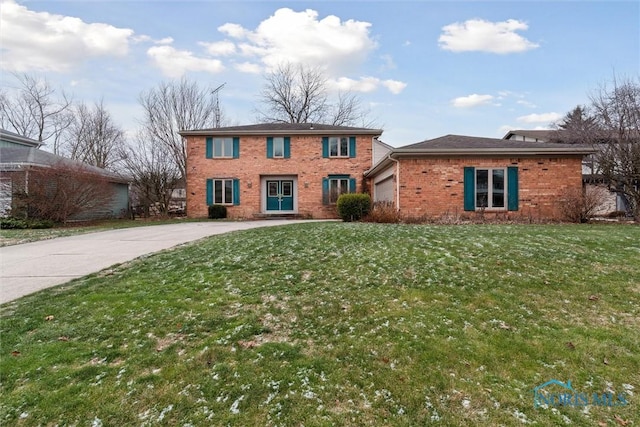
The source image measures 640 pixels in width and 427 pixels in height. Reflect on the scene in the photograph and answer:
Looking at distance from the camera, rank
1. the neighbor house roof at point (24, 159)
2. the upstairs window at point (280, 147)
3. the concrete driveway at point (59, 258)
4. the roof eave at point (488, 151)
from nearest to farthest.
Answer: the concrete driveway at point (59, 258) → the roof eave at point (488, 151) → the neighbor house roof at point (24, 159) → the upstairs window at point (280, 147)

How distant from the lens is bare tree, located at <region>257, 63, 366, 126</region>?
32812 mm

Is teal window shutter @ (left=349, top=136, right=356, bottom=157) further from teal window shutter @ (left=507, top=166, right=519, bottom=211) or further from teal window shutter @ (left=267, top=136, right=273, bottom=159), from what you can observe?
teal window shutter @ (left=507, top=166, right=519, bottom=211)

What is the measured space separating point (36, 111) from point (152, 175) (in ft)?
55.6

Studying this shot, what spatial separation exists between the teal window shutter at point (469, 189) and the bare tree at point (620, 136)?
18.1ft

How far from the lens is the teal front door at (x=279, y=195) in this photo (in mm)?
20562

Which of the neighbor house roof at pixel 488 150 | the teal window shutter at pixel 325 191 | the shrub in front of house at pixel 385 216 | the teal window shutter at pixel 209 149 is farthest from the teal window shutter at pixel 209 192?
the neighbor house roof at pixel 488 150

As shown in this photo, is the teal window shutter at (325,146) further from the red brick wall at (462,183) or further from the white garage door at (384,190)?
the red brick wall at (462,183)

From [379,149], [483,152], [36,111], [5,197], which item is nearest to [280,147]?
[379,149]

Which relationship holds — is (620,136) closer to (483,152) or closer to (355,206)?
(483,152)

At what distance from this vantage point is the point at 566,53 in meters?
12.1

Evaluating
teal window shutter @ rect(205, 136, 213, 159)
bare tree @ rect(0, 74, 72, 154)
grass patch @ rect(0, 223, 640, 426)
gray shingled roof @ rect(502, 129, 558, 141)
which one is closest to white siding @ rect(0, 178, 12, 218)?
teal window shutter @ rect(205, 136, 213, 159)

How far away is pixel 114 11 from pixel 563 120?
36375mm

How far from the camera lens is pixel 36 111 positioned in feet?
95.2

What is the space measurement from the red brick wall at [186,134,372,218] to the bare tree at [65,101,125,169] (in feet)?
46.0
